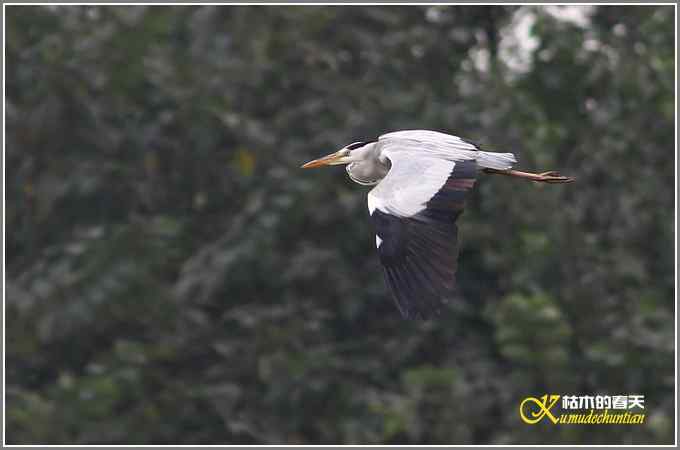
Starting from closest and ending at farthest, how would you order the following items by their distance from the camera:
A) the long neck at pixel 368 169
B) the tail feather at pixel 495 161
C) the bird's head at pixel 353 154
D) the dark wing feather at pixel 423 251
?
the dark wing feather at pixel 423 251, the tail feather at pixel 495 161, the long neck at pixel 368 169, the bird's head at pixel 353 154

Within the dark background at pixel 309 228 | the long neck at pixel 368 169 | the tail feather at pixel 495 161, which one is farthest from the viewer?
the dark background at pixel 309 228

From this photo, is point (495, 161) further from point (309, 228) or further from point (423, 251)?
point (309, 228)

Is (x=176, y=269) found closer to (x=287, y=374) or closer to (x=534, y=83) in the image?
(x=287, y=374)

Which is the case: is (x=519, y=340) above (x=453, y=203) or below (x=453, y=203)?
below

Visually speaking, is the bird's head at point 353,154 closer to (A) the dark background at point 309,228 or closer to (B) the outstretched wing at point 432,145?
(B) the outstretched wing at point 432,145

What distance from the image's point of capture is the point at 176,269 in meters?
15.5

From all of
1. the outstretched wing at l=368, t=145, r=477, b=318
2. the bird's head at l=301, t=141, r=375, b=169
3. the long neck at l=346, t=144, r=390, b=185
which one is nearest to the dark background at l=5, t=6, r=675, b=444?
the bird's head at l=301, t=141, r=375, b=169

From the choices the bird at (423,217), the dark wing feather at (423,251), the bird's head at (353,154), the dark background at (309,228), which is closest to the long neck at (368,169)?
the bird's head at (353,154)

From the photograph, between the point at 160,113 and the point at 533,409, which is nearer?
the point at 533,409

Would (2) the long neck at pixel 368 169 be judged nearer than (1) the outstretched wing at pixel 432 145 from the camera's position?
No

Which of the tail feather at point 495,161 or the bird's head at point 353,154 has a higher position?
the bird's head at point 353,154

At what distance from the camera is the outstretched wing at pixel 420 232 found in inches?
258

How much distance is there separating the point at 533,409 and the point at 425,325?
1734 mm

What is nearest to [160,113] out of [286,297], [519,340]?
[286,297]
